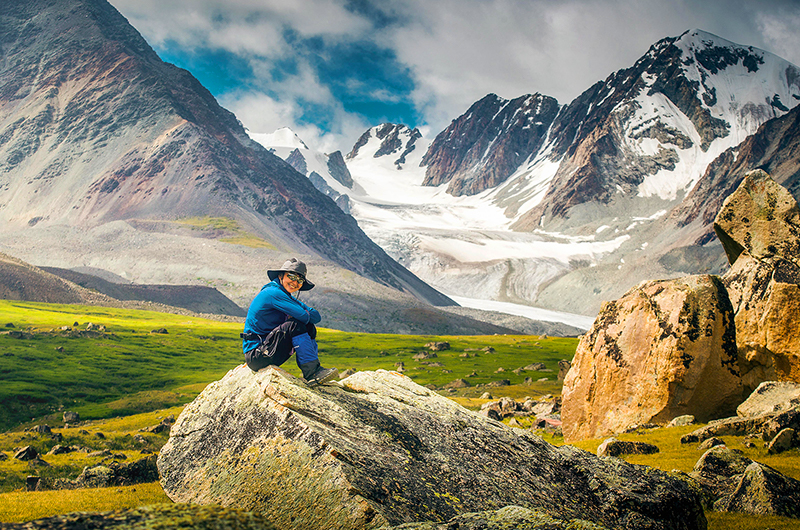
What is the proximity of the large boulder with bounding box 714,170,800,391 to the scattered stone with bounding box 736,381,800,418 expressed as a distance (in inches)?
97.8

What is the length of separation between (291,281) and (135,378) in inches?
2159

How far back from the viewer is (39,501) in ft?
42.4

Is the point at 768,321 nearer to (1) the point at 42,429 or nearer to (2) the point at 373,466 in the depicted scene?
(2) the point at 373,466

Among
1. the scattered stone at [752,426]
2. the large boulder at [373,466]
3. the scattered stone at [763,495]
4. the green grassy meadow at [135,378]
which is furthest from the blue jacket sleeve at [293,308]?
the scattered stone at [752,426]

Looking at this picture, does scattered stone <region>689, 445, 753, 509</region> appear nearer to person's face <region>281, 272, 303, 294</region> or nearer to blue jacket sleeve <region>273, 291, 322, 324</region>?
blue jacket sleeve <region>273, 291, 322, 324</region>

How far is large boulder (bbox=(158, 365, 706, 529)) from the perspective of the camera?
8.91 metres

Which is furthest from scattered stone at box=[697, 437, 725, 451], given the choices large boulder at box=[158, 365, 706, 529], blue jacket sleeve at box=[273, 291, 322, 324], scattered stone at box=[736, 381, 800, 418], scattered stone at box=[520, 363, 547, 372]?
scattered stone at box=[520, 363, 547, 372]

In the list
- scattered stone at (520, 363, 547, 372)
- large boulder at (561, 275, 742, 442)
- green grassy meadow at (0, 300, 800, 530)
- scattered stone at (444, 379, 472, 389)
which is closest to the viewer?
green grassy meadow at (0, 300, 800, 530)

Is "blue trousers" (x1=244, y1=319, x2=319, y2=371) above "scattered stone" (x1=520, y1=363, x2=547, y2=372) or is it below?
above

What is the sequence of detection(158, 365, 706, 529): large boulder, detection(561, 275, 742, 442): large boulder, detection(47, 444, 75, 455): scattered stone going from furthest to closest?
detection(47, 444, 75, 455): scattered stone < detection(561, 275, 742, 442): large boulder < detection(158, 365, 706, 529): large boulder

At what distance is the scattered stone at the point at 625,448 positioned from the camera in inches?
779

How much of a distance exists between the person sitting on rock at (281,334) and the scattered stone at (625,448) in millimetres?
13194

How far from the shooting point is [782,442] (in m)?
17.8

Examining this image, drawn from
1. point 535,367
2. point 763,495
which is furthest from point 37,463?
point 535,367
